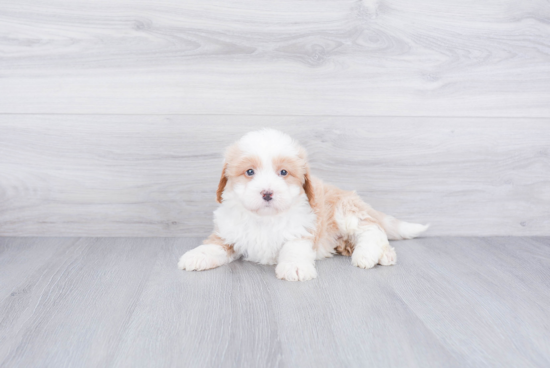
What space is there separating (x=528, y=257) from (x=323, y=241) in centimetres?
82

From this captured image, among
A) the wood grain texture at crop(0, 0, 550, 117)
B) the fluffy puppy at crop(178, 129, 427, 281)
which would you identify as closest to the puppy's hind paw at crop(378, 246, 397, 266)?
the fluffy puppy at crop(178, 129, 427, 281)

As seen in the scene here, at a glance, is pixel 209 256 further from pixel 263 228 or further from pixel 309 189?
pixel 309 189

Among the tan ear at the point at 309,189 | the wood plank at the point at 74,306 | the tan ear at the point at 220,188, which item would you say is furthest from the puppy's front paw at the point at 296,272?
the wood plank at the point at 74,306

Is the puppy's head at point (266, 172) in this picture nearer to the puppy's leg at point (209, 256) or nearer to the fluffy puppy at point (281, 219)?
the fluffy puppy at point (281, 219)

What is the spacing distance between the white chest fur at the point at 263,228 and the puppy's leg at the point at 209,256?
0.04m

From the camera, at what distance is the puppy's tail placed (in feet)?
5.89

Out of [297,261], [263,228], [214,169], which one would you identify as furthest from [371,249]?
[214,169]

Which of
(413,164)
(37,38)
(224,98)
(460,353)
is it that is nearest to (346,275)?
(460,353)

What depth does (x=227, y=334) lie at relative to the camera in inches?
40.3

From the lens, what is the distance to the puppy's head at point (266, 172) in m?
1.37

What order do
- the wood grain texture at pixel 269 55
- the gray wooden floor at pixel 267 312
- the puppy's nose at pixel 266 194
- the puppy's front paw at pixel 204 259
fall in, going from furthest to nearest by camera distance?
the wood grain texture at pixel 269 55, the puppy's front paw at pixel 204 259, the puppy's nose at pixel 266 194, the gray wooden floor at pixel 267 312

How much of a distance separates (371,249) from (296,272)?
313mm

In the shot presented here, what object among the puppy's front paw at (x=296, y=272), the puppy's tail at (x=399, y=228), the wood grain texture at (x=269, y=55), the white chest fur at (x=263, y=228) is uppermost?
the wood grain texture at (x=269, y=55)

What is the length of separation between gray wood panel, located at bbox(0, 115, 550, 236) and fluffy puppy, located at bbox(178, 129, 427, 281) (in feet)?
1.07
